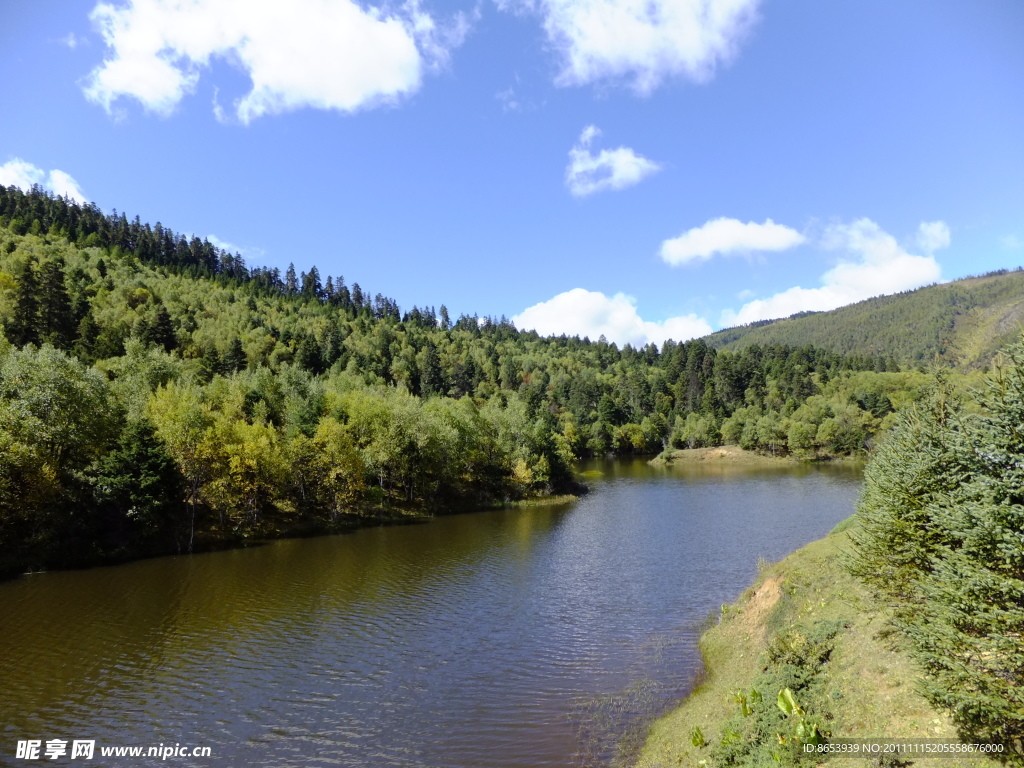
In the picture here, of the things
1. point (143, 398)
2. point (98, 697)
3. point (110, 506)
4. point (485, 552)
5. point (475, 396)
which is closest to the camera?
point (98, 697)

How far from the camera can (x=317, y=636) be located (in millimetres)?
A: 33875

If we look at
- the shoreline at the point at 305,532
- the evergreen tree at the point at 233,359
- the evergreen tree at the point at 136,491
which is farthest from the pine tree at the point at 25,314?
the shoreline at the point at 305,532

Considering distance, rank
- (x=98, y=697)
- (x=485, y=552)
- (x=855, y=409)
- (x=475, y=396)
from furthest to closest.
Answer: (x=475, y=396) → (x=855, y=409) → (x=485, y=552) → (x=98, y=697)

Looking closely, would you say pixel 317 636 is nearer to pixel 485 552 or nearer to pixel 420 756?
pixel 420 756

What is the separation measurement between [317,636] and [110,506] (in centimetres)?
3231

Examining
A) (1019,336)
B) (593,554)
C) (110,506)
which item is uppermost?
(1019,336)

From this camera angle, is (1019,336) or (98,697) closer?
(1019,336)

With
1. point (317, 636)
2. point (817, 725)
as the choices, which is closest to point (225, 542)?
point (317, 636)

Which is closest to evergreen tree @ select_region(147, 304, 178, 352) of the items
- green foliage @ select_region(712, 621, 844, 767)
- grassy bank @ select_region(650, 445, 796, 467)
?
green foliage @ select_region(712, 621, 844, 767)

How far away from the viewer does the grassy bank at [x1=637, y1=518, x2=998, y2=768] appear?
16.3m

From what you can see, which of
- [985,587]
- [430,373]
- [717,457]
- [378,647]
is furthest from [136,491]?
[717,457]

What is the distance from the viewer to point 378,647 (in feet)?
105

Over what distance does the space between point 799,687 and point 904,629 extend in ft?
19.6

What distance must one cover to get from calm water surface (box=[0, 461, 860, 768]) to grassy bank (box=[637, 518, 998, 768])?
7.16ft
